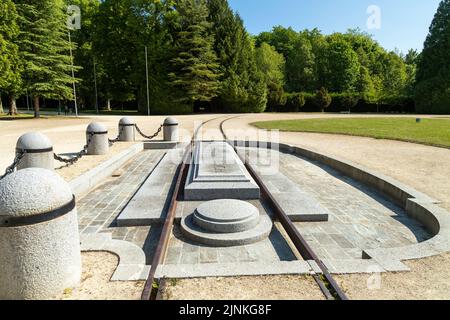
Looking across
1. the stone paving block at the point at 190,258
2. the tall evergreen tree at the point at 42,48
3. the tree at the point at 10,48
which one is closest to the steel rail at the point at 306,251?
the stone paving block at the point at 190,258

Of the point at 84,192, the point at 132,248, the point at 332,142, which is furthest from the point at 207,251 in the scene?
the point at 332,142

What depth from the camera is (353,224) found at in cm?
555

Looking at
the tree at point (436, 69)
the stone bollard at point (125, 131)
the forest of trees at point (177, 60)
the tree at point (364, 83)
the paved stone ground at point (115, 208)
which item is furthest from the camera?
the tree at point (364, 83)

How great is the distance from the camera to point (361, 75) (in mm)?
62594

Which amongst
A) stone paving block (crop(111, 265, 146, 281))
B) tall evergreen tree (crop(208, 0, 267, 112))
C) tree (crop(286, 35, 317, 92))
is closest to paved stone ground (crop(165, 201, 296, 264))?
stone paving block (crop(111, 265, 146, 281))

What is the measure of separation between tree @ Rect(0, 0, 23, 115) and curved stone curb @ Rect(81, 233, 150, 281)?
96.9ft

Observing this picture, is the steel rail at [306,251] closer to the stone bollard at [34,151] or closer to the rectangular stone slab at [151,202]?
the rectangular stone slab at [151,202]

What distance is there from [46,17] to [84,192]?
32306mm

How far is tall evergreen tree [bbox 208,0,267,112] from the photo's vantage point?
143 feet

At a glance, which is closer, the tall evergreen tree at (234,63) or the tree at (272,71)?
the tall evergreen tree at (234,63)

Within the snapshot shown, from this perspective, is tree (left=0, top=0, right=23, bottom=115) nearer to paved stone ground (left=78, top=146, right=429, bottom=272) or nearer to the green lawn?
the green lawn

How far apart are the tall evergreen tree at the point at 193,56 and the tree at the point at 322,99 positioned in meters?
17.9

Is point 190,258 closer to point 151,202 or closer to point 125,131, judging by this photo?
point 151,202

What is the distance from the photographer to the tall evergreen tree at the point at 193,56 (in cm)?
4038
